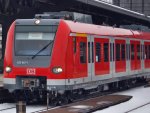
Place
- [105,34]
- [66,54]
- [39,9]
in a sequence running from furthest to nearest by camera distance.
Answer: [39,9]
[105,34]
[66,54]

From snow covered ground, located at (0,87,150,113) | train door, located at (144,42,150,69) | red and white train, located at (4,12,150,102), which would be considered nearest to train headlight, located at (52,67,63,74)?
red and white train, located at (4,12,150,102)

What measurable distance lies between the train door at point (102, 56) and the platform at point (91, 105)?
40.1 inches

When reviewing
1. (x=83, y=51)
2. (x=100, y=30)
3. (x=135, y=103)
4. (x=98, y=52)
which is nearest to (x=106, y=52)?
(x=100, y=30)

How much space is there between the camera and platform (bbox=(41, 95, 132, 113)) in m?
16.4

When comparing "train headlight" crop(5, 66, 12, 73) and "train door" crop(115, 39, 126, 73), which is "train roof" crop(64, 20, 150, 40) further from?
"train headlight" crop(5, 66, 12, 73)

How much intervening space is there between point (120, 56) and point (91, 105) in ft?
20.3

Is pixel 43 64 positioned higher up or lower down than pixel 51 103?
higher up

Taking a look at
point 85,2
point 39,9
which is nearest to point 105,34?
point 85,2

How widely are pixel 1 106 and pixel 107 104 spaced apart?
330cm

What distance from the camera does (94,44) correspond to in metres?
20.2

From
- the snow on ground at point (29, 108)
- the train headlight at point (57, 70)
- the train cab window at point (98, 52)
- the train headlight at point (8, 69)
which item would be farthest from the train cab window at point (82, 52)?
the train headlight at point (8, 69)

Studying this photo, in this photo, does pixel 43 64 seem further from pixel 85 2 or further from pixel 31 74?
pixel 85 2

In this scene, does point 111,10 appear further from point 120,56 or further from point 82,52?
point 82,52

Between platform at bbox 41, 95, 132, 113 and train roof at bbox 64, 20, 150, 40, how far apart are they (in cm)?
230
